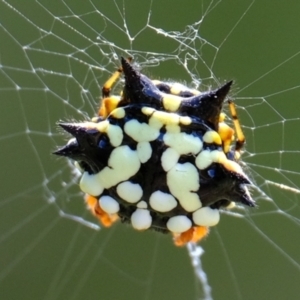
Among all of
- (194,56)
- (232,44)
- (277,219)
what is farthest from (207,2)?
(277,219)

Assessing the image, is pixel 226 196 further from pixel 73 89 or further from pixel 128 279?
pixel 128 279

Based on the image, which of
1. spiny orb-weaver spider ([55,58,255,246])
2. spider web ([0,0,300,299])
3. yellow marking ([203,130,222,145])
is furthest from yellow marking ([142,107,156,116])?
spider web ([0,0,300,299])

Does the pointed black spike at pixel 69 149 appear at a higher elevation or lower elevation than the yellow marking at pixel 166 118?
lower

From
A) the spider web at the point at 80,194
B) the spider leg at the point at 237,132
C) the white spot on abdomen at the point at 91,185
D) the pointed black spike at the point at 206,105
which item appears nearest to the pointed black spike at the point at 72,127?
the white spot on abdomen at the point at 91,185

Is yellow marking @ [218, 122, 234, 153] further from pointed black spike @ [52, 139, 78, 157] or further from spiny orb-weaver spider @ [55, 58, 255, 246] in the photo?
pointed black spike @ [52, 139, 78, 157]

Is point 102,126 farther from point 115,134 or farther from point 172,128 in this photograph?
point 172,128

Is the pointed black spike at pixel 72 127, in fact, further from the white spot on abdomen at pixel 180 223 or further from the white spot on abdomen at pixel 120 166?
the white spot on abdomen at pixel 180 223
